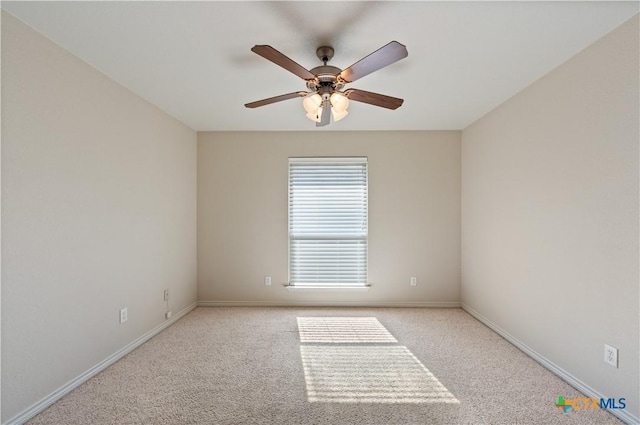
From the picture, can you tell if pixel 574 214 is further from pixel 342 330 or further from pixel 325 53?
pixel 342 330

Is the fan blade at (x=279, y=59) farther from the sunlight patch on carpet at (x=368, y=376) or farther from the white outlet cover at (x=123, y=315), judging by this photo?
the white outlet cover at (x=123, y=315)

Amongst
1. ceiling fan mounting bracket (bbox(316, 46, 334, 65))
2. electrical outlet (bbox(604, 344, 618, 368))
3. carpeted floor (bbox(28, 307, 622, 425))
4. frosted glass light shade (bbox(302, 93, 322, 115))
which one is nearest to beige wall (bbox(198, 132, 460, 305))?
carpeted floor (bbox(28, 307, 622, 425))

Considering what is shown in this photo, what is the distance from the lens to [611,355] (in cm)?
193

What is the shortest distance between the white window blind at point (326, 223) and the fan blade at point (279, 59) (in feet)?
7.09

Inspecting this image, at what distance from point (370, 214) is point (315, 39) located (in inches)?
99.0

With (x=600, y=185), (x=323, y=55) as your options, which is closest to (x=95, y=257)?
(x=323, y=55)

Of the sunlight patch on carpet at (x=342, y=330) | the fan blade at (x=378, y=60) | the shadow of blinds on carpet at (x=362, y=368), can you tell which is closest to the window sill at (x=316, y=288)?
the sunlight patch on carpet at (x=342, y=330)

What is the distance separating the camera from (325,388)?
218cm

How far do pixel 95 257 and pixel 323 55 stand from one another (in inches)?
93.8

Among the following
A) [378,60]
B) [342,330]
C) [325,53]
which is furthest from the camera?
[342,330]

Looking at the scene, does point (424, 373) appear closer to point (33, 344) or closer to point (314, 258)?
point (314, 258)

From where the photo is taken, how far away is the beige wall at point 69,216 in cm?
179

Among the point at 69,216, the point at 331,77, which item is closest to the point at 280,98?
the point at 331,77

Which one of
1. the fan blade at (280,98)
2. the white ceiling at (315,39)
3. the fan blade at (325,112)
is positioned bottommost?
the fan blade at (325,112)
